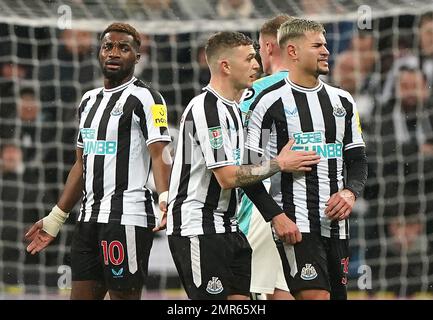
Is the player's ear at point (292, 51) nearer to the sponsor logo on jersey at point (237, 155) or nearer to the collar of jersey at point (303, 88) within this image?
the collar of jersey at point (303, 88)

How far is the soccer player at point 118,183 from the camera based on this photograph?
236 inches

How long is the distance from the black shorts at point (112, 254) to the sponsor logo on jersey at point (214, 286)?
66 cm

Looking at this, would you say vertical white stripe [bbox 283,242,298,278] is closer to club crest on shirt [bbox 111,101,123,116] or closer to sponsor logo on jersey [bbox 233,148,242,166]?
sponsor logo on jersey [bbox 233,148,242,166]

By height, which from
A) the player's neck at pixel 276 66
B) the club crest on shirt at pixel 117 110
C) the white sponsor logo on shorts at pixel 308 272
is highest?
the player's neck at pixel 276 66

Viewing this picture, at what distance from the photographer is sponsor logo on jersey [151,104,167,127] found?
6041mm

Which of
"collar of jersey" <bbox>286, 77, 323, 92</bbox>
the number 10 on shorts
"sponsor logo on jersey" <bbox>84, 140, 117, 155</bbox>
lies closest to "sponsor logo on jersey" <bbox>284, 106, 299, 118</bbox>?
"collar of jersey" <bbox>286, 77, 323, 92</bbox>

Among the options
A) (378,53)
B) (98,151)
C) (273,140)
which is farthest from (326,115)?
(378,53)

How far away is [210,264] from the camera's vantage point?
549 cm

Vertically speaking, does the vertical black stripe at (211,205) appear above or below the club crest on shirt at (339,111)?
below

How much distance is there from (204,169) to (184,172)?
0.34 feet

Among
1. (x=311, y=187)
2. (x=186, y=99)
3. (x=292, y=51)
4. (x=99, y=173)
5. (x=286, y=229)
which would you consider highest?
(x=186, y=99)

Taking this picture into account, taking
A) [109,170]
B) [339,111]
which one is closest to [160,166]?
[109,170]

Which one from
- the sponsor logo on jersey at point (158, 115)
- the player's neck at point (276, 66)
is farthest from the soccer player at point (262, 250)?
the sponsor logo on jersey at point (158, 115)

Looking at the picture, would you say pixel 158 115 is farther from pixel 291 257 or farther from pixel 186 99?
pixel 186 99
